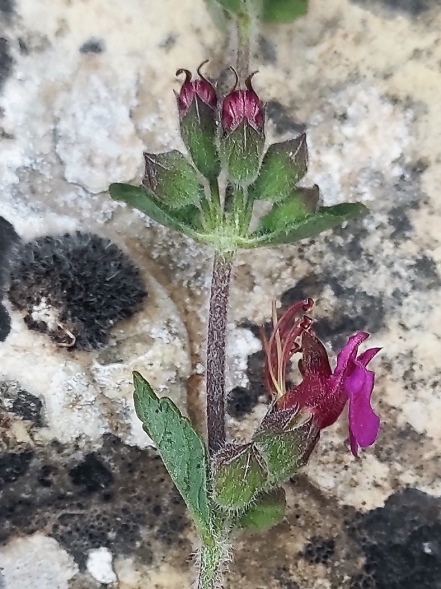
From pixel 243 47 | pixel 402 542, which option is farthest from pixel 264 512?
pixel 243 47

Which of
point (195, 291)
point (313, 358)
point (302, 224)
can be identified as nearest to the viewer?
point (302, 224)

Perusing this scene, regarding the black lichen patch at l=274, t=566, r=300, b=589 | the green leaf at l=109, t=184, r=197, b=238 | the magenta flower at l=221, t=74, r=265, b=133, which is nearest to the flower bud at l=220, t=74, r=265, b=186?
the magenta flower at l=221, t=74, r=265, b=133

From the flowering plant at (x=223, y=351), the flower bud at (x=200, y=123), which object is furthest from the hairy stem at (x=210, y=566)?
the flower bud at (x=200, y=123)

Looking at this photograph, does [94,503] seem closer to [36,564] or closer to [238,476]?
[36,564]

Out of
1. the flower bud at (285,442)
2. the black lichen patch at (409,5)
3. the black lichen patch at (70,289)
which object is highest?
the black lichen patch at (409,5)

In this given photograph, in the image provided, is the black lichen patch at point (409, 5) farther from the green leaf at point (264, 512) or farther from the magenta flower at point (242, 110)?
the green leaf at point (264, 512)

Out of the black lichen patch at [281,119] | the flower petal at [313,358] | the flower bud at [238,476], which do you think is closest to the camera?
the flower bud at [238,476]
